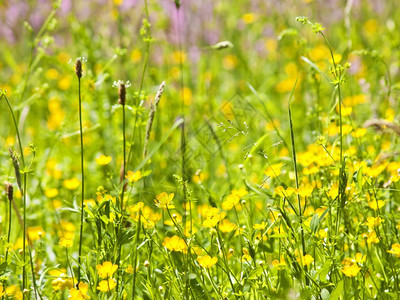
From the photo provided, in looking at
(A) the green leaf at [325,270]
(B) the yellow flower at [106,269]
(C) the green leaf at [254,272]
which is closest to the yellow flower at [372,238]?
(A) the green leaf at [325,270]

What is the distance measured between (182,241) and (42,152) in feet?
6.04

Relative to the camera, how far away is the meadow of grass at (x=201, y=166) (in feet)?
4.76

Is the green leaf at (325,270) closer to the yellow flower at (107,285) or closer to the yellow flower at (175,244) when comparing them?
the yellow flower at (175,244)

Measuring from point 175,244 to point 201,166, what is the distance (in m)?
0.76

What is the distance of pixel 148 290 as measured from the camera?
1.45 metres

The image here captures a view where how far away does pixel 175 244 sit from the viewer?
146cm

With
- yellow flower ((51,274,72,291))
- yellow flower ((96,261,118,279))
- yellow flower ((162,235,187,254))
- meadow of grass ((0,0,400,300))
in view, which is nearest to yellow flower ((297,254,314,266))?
meadow of grass ((0,0,400,300))

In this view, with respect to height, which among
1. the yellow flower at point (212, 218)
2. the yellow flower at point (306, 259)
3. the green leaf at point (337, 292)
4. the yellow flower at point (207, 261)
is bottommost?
the green leaf at point (337, 292)

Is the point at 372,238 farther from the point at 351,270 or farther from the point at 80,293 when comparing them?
the point at 80,293

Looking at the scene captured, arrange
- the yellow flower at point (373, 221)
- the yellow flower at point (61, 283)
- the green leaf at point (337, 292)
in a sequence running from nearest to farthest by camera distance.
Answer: the green leaf at point (337, 292), the yellow flower at point (373, 221), the yellow flower at point (61, 283)

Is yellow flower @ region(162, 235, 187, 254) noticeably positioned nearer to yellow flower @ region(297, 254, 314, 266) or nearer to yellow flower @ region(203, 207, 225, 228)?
yellow flower @ region(203, 207, 225, 228)

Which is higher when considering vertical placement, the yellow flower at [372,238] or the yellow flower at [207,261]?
the yellow flower at [372,238]

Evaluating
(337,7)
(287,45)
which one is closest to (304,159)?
(287,45)

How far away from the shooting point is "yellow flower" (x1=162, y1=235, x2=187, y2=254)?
1.45 metres
